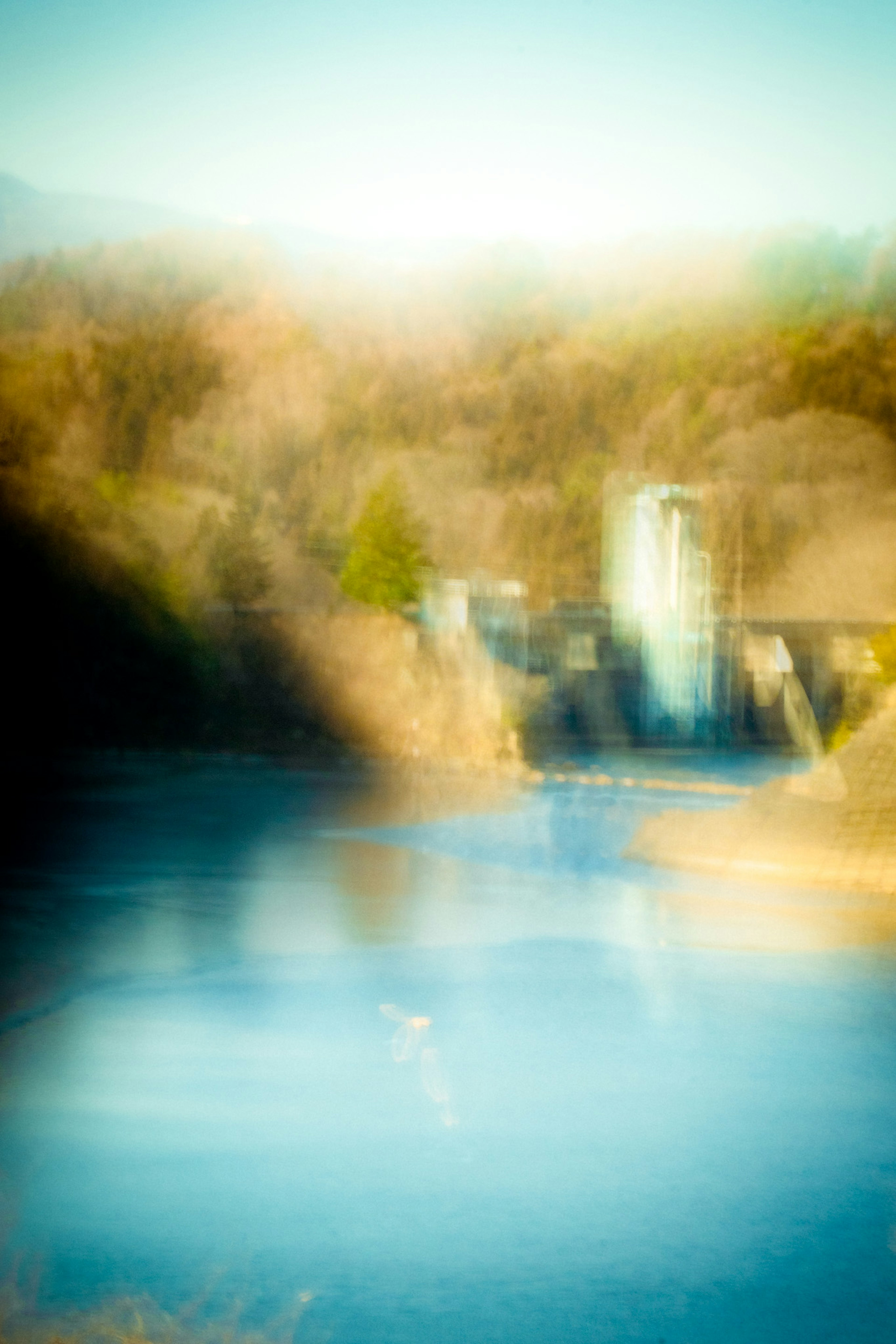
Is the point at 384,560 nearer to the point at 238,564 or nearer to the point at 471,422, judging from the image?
the point at 238,564

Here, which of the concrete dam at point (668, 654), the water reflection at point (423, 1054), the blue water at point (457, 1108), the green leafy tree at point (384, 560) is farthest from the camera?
the green leafy tree at point (384, 560)

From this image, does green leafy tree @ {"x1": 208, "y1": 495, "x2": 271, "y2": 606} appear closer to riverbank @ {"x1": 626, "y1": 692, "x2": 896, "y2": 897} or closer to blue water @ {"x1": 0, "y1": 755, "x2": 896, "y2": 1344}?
riverbank @ {"x1": 626, "y1": 692, "x2": 896, "y2": 897}

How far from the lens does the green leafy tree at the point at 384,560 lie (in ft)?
142

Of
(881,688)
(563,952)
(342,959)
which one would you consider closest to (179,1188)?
(342,959)

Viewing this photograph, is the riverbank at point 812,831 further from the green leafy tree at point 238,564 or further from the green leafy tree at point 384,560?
the green leafy tree at point 384,560

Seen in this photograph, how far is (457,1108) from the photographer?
5.77 meters

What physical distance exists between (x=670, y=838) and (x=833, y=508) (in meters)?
56.1

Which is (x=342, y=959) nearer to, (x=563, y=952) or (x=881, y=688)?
(x=563, y=952)

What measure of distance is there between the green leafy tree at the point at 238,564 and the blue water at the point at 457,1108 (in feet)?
98.3

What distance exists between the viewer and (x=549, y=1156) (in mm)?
5250

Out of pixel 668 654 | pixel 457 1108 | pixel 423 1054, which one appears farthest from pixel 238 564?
pixel 457 1108

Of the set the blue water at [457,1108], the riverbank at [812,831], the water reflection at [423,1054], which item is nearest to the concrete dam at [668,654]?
the riverbank at [812,831]

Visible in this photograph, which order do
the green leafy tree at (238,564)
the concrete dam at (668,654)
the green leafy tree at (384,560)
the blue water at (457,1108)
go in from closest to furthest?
the blue water at (457,1108) < the concrete dam at (668,654) < the green leafy tree at (238,564) < the green leafy tree at (384,560)

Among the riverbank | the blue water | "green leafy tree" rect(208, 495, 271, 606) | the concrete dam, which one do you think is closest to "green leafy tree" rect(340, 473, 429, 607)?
the concrete dam
